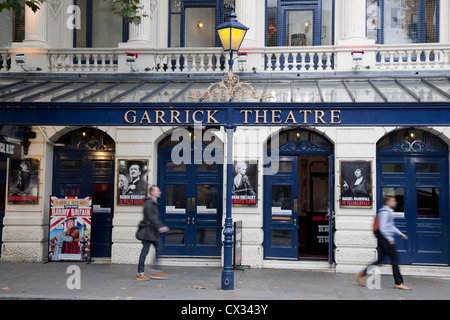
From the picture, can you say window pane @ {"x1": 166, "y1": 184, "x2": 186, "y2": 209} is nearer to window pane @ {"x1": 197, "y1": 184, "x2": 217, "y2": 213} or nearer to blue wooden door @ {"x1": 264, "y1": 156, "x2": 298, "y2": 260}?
window pane @ {"x1": 197, "y1": 184, "x2": 217, "y2": 213}

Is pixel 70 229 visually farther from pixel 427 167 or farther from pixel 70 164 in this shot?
pixel 427 167

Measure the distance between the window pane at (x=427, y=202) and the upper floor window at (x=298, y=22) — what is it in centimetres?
491

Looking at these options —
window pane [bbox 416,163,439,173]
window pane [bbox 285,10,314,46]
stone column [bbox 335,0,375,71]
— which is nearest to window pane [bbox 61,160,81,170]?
window pane [bbox 285,10,314,46]

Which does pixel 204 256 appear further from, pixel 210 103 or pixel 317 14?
pixel 317 14

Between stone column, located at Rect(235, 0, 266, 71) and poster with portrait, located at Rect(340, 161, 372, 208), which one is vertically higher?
stone column, located at Rect(235, 0, 266, 71)

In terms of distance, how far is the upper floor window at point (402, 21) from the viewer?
46.2 feet

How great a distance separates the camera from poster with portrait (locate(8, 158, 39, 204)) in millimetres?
13711

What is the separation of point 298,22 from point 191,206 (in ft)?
A: 19.9

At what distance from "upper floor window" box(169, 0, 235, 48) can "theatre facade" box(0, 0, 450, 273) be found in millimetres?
42

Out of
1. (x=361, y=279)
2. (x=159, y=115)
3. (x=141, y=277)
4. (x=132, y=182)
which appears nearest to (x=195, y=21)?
(x=132, y=182)

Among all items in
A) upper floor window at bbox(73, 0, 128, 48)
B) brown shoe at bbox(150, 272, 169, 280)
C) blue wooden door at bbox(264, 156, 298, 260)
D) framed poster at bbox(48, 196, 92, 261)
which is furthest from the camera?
upper floor window at bbox(73, 0, 128, 48)

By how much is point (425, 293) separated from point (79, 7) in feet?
39.7

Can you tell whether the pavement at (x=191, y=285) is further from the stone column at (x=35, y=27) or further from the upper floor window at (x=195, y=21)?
the upper floor window at (x=195, y=21)

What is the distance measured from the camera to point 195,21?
14.9 m
